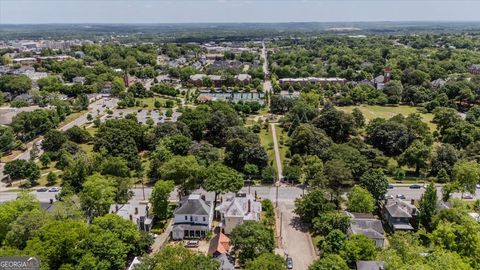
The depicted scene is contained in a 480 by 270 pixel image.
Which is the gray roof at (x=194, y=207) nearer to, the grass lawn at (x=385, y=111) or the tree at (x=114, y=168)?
the tree at (x=114, y=168)

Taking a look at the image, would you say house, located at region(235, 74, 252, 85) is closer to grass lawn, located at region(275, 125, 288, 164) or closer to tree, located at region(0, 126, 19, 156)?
grass lawn, located at region(275, 125, 288, 164)

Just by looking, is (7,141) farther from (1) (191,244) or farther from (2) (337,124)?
(2) (337,124)

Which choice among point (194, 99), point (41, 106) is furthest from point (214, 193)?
point (41, 106)

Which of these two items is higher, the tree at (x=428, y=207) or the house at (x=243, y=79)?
the house at (x=243, y=79)

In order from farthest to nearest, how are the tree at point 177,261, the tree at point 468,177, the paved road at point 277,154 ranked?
the paved road at point 277,154, the tree at point 468,177, the tree at point 177,261

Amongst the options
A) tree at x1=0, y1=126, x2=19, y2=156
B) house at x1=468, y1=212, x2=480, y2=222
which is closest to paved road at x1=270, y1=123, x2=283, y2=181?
house at x1=468, y1=212, x2=480, y2=222

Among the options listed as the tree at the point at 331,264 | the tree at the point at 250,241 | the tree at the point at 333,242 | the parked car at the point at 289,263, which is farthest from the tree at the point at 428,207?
the tree at the point at 250,241
